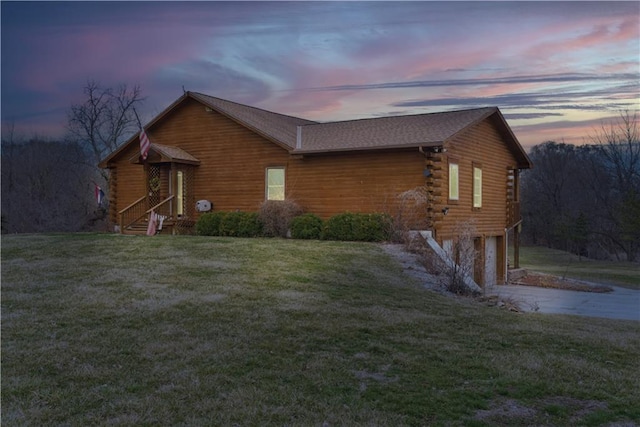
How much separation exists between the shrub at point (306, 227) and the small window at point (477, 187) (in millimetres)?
5808

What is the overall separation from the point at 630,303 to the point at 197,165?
581 inches

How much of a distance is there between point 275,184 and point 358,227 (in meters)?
4.10

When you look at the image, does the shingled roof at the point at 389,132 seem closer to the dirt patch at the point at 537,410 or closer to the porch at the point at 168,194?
the porch at the point at 168,194

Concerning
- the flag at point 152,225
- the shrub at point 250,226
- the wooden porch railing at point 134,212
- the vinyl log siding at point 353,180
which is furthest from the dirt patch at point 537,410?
the wooden porch railing at point 134,212

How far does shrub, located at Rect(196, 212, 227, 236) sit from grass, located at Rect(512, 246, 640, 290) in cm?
1475

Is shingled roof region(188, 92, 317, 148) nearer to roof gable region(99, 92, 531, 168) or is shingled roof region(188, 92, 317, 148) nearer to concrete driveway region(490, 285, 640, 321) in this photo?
roof gable region(99, 92, 531, 168)

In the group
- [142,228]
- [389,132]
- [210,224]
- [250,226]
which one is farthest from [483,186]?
[142,228]

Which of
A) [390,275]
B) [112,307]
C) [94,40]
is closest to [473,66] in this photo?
[390,275]

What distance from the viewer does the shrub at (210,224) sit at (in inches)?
750

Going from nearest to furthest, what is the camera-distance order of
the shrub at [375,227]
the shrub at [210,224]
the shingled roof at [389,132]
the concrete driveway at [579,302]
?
the concrete driveway at [579,302] < the shrub at [375,227] < the shingled roof at [389,132] < the shrub at [210,224]

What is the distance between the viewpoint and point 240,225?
60.5 feet

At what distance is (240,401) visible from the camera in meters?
4.66

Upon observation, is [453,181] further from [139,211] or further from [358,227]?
[139,211]

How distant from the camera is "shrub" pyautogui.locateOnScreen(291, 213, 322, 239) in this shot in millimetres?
17141
